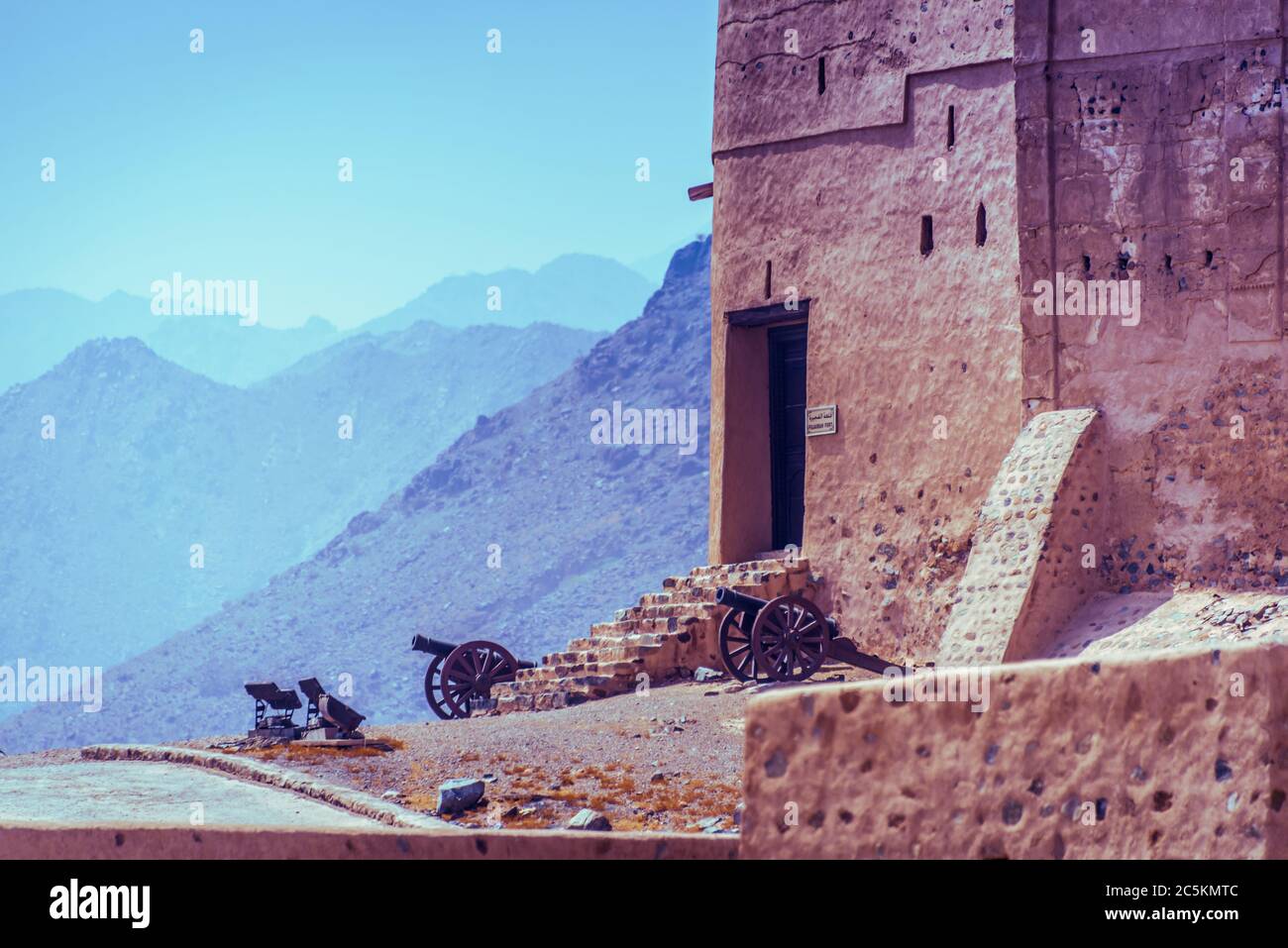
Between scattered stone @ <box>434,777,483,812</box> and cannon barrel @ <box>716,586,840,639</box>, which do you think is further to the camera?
cannon barrel @ <box>716,586,840,639</box>

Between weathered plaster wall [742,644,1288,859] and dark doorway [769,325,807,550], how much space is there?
1434 centimetres

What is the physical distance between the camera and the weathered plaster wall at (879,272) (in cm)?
1775

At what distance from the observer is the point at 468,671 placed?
20.4 meters

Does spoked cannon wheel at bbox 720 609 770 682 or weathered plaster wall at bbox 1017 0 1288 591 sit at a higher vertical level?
weathered plaster wall at bbox 1017 0 1288 591

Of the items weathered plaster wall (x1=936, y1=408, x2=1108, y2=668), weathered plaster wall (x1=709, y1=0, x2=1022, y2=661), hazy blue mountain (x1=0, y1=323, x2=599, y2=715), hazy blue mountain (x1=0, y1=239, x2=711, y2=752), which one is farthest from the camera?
hazy blue mountain (x1=0, y1=323, x2=599, y2=715)

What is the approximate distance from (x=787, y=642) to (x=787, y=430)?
3522mm

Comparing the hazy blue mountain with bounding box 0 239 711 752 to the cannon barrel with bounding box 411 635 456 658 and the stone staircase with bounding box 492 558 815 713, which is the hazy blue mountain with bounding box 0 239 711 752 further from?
the stone staircase with bounding box 492 558 815 713

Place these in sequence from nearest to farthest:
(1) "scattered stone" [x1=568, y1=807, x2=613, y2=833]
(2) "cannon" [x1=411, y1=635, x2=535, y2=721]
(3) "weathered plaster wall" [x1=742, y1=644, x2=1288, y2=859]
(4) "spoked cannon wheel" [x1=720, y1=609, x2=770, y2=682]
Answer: (3) "weathered plaster wall" [x1=742, y1=644, x2=1288, y2=859] < (1) "scattered stone" [x1=568, y1=807, x2=613, y2=833] < (4) "spoked cannon wheel" [x1=720, y1=609, x2=770, y2=682] < (2) "cannon" [x1=411, y1=635, x2=535, y2=721]

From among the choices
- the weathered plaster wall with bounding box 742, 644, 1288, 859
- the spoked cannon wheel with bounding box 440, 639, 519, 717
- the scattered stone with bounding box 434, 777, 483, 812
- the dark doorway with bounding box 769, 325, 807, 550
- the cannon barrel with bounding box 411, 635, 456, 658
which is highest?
the dark doorway with bounding box 769, 325, 807, 550

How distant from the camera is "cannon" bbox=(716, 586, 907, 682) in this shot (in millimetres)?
17688

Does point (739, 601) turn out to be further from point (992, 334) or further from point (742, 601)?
point (992, 334)

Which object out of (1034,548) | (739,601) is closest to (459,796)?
(739,601)

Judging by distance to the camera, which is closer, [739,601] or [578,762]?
[578,762]

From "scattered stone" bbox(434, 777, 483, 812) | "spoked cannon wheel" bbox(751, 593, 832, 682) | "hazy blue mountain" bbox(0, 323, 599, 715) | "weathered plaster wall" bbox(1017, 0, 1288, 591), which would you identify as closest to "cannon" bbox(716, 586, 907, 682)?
"spoked cannon wheel" bbox(751, 593, 832, 682)
